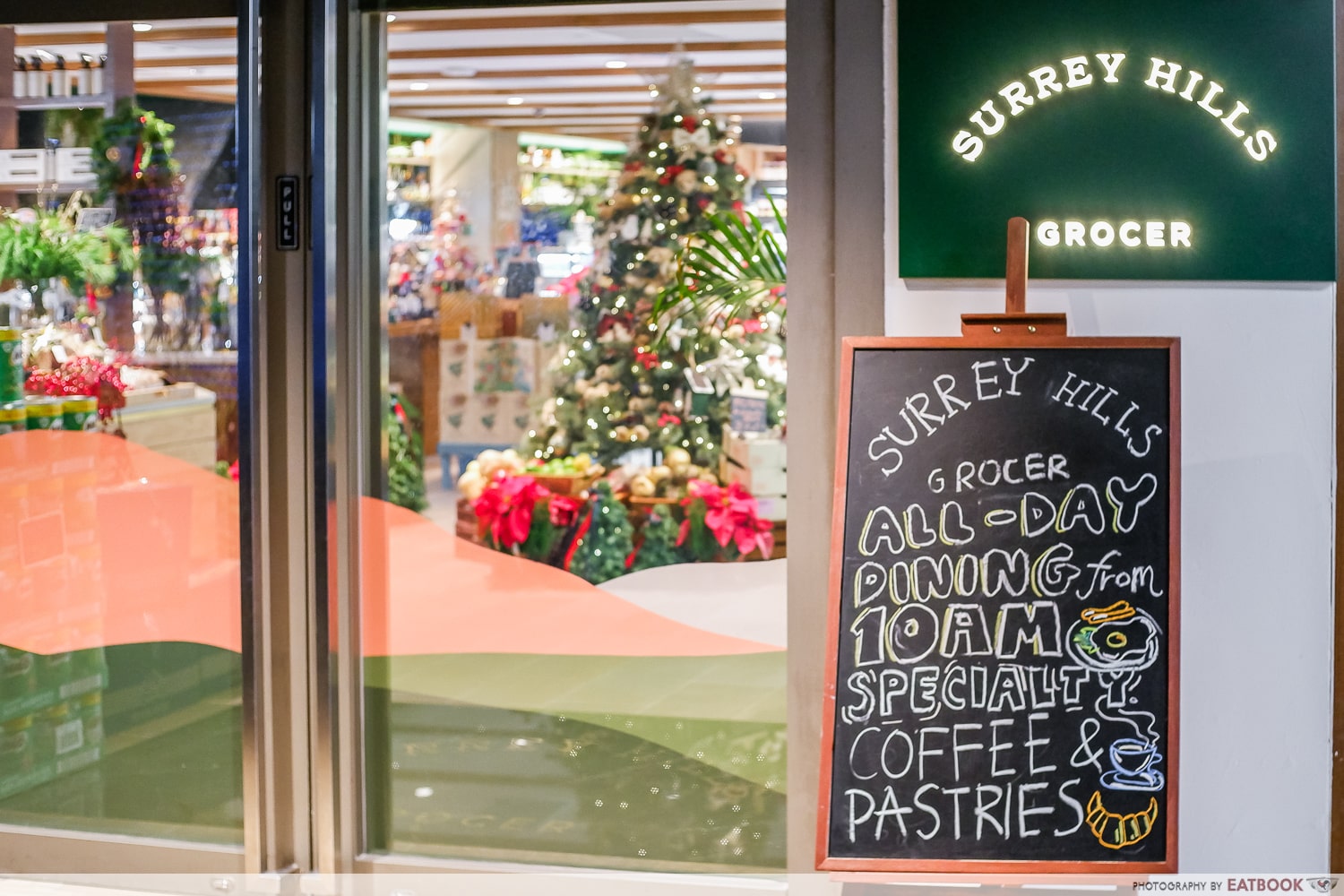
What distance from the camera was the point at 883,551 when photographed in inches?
95.8

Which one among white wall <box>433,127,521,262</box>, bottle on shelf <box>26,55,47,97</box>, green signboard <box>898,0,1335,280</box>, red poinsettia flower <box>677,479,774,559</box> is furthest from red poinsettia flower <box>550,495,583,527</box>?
bottle on shelf <box>26,55,47,97</box>

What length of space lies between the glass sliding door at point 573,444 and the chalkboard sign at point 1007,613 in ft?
2.48

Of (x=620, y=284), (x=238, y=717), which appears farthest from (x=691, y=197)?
(x=238, y=717)

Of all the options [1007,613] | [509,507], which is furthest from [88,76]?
[1007,613]

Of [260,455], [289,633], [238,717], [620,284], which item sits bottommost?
[238,717]

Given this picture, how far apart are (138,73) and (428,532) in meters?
1.40

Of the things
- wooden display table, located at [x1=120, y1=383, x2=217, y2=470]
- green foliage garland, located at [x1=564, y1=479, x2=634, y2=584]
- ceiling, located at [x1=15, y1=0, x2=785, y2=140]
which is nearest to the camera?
ceiling, located at [x1=15, y1=0, x2=785, y2=140]

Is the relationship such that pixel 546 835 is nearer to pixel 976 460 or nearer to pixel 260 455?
pixel 260 455

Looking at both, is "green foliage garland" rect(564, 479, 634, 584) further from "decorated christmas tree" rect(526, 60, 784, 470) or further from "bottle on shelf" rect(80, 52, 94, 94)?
"bottle on shelf" rect(80, 52, 94, 94)

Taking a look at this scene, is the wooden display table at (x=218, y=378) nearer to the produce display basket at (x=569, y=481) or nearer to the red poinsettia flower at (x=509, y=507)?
the red poinsettia flower at (x=509, y=507)

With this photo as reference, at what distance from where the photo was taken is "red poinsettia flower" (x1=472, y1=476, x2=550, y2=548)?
329cm

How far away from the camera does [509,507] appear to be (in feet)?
10.8

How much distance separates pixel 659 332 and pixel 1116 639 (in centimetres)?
135

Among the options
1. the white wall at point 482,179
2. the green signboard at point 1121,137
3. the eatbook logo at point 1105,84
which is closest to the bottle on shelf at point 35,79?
the white wall at point 482,179
